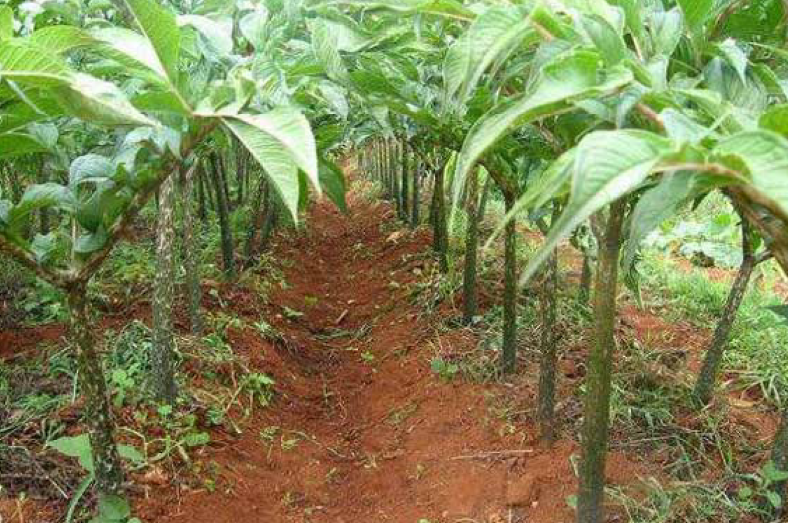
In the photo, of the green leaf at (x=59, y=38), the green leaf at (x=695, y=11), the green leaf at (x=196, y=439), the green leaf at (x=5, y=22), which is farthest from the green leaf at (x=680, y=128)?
the green leaf at (x=196, y=439)

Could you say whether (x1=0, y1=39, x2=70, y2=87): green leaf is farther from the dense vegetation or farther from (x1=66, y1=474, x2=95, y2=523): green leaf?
(x1=66, y1=474, x2=95, y2=523): green leaf

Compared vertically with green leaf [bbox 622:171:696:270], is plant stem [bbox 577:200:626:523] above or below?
below

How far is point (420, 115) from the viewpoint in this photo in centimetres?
185

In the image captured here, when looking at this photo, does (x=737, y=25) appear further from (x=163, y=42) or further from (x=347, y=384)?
(x=347, y=384)

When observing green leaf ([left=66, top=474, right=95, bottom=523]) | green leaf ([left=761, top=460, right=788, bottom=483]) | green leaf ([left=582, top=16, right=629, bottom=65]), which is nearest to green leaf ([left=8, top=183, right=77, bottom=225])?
green leaf ([left=66, top=474, right=95, bottom=523])

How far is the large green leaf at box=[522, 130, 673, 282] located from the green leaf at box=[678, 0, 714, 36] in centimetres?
52

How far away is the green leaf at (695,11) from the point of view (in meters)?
1.10

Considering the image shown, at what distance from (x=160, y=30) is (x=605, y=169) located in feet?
2.47

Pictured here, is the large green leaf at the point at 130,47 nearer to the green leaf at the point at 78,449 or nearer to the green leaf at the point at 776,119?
the green leaf at the point at 776,119

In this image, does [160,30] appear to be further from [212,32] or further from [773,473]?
[773,473]

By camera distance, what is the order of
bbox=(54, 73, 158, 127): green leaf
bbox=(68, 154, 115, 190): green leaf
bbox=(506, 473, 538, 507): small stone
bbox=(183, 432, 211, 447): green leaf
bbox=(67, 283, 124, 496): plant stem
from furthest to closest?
1. bbox=(183, 432, 211, 447): green leaf
2. bbox=(506, 473, 538, 507): small stone
3. bbox=(67, 283, 124, 496): plant stem
4. bbox=(68, 154, 115, 190): green leaf
5. bbox=(54, 73, 158, 127): green leaf

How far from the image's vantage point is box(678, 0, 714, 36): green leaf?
1.10 m

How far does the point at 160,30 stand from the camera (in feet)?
3.63

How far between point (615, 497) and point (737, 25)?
1.35 meters
